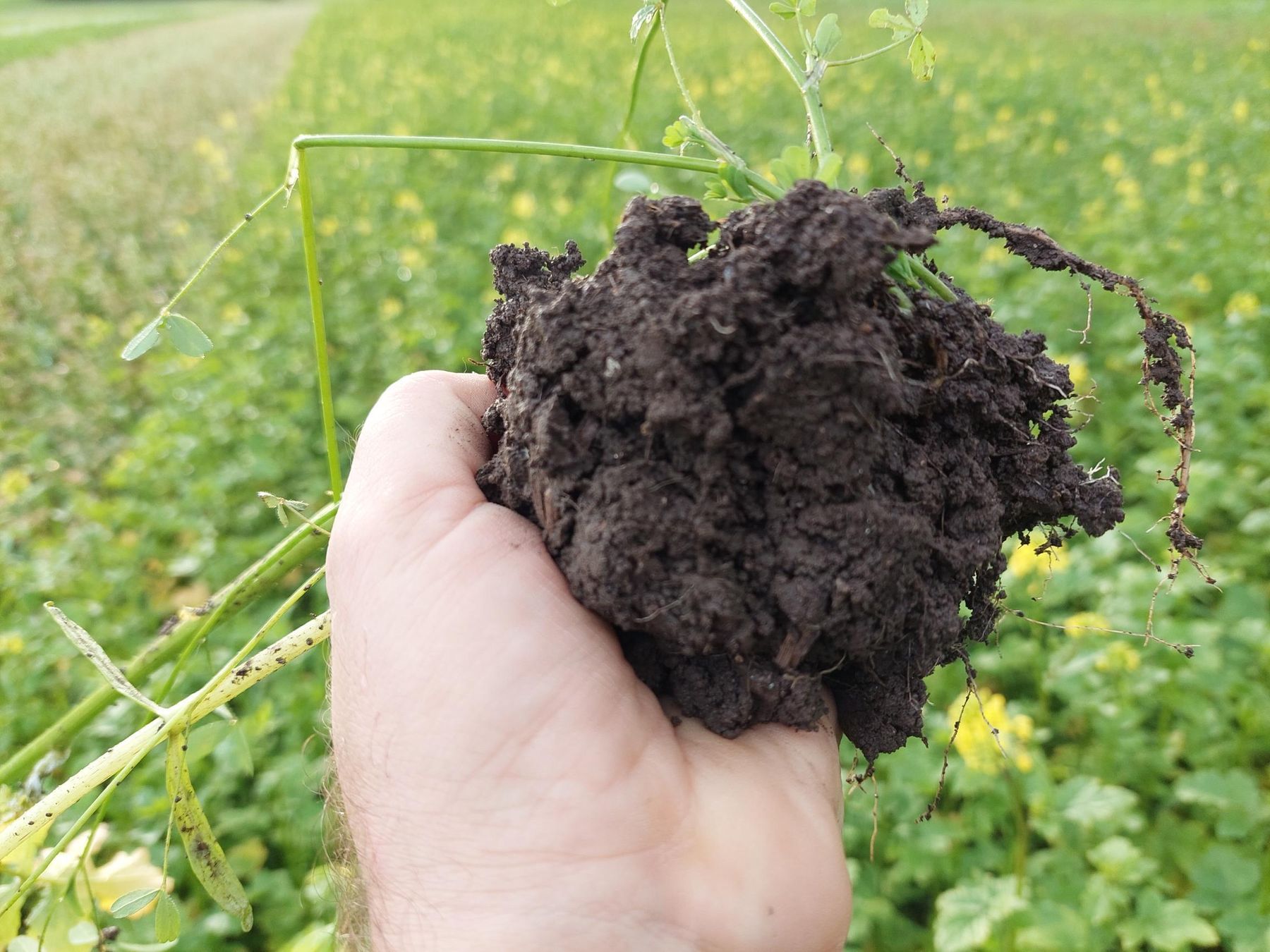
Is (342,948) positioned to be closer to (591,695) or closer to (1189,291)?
(591,695)

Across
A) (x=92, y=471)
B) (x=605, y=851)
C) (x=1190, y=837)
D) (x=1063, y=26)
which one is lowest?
(x=92, y=471)

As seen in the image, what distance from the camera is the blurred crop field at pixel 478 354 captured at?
2004mm

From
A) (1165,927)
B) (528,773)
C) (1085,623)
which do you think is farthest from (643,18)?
(1165,927)

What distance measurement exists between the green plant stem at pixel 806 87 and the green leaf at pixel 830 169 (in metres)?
0.05

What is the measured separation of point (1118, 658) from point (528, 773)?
1895 millimetres

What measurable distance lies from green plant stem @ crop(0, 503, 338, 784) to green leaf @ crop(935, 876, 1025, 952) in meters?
1.57

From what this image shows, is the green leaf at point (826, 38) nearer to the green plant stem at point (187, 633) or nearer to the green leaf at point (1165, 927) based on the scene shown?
the green plant stem at point (187, 633)

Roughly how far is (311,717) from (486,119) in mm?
8169

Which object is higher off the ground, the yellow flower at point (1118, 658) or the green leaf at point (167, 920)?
the green leaf at point (167, 920)

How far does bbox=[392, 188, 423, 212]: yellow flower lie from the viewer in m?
5.20

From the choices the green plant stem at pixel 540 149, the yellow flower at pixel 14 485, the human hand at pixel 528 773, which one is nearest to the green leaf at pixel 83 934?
the human hand at pixel 528 773

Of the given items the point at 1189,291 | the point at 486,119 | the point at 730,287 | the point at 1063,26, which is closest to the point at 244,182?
the point at 486,119

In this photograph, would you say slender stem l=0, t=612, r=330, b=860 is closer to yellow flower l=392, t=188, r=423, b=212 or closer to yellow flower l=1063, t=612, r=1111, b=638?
yellow flower l=1063, t=612, r=1111, b=638

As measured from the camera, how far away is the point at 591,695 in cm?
94
